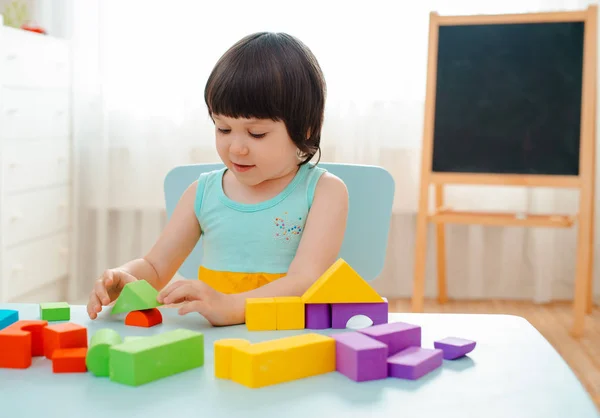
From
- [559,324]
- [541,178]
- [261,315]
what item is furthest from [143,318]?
[559,324]

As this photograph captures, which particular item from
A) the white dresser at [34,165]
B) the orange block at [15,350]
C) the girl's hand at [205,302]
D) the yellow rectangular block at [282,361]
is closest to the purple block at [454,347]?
the yellow rectangular block at [282,361]

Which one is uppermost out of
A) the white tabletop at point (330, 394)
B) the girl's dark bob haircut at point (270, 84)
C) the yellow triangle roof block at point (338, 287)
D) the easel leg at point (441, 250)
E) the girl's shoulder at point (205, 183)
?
the girl's dark bob haircut at point (270, 84)

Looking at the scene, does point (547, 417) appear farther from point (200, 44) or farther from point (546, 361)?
point (200, 44)

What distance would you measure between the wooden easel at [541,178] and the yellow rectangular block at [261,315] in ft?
6.55

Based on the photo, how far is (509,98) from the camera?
2641 millimetres

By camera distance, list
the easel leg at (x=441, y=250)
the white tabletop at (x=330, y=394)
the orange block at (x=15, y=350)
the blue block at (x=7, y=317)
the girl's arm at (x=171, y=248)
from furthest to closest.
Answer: the easel leg at (x=441, y=250)
the girl's arm at (x=171, y=248)
the blue block at (x=7, y=317)
the orange block at (x=15, y=350)
the white tabletop at (x=330, y=394)

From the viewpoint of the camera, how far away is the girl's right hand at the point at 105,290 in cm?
81

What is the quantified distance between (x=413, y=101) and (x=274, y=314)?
240 cm

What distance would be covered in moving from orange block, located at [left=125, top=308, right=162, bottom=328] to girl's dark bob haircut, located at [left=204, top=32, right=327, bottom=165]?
40 cm

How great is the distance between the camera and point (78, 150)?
10.3 feet

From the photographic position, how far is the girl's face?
1.09 metres

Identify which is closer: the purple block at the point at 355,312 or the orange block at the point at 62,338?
the orange block at the point at 62,338

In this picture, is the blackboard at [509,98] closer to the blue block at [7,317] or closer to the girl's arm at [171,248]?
the girl's arm at [171,248]

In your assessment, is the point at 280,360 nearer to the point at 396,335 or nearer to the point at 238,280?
the point at 396,335
